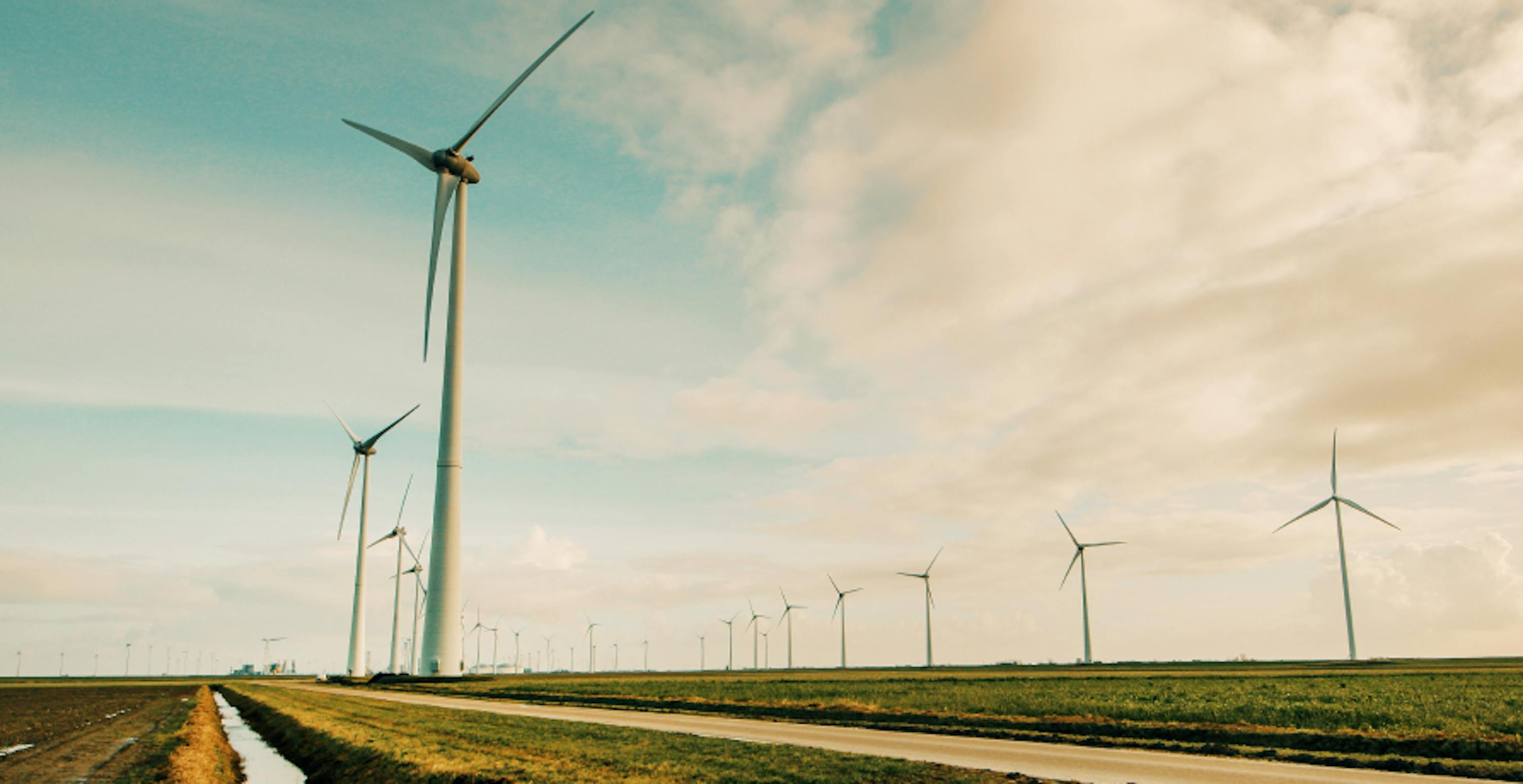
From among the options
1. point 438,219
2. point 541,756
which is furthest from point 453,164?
point 541,756

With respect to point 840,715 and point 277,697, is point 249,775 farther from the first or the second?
point 277,697

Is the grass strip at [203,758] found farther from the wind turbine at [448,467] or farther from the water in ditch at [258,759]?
the wind turbine at [448,467]

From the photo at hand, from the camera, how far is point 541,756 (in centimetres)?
3152

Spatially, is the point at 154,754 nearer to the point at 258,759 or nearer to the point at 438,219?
the point at 258,759

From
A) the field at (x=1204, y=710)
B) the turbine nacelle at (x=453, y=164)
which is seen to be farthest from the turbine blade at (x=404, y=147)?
the field at (x=1204, y=710)

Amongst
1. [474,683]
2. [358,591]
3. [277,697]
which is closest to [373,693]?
[277,697]

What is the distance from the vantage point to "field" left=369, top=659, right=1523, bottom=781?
31031 mm

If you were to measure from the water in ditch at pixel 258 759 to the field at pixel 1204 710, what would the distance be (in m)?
23.3

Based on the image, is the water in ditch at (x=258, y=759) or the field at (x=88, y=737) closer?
the field at (x=88, y=737)

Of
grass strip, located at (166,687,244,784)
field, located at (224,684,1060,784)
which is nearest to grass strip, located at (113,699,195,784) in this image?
grass strip, located at (166,687,244,784)

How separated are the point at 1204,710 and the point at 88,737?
191 feet

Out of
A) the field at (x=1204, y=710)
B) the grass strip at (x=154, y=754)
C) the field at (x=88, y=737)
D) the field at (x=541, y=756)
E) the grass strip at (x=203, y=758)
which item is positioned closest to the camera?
the field at (x=541, y=756)

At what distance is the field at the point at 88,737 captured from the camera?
3597cm

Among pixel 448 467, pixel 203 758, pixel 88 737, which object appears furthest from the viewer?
pixel 448 467
